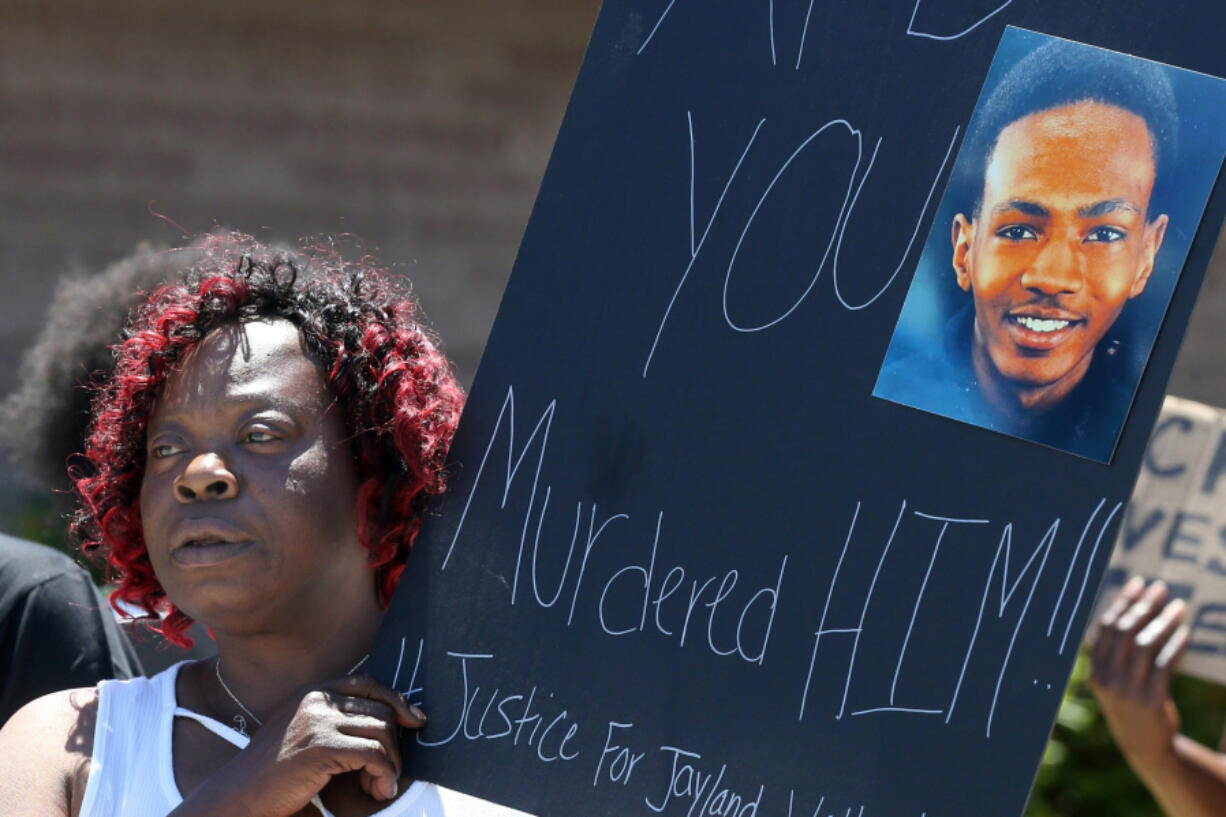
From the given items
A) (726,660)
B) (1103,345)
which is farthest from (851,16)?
(726,660)

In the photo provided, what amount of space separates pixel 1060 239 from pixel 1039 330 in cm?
10

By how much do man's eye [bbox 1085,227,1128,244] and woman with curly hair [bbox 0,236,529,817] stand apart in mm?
818

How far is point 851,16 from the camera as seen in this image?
1.73 metres

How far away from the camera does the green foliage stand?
14.6 ft

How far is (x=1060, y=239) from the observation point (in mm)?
1623

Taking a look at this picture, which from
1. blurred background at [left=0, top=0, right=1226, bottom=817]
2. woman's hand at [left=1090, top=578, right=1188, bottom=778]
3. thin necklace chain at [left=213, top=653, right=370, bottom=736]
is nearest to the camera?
thin necklace chain at [left=213, top=653, right=370, bottom=736]

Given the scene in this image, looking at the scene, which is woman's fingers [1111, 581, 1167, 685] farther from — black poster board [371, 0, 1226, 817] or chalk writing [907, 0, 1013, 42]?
chalk writing [907, 0, 1013, 42]

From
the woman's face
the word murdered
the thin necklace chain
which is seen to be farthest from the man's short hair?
the thin necklace chain

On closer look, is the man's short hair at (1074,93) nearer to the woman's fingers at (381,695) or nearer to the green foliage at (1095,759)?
the woman's fingers at (381,695)

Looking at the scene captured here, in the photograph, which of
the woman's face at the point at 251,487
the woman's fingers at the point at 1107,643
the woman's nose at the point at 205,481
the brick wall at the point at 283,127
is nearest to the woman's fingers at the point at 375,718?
the woman's face at the point at 251,487

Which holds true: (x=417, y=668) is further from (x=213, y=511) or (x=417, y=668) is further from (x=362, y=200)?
(x=362, y=200)

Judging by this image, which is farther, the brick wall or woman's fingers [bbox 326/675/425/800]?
the brick wall

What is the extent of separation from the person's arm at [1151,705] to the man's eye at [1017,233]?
3.37 ft

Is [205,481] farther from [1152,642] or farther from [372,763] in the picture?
[1152,642]
